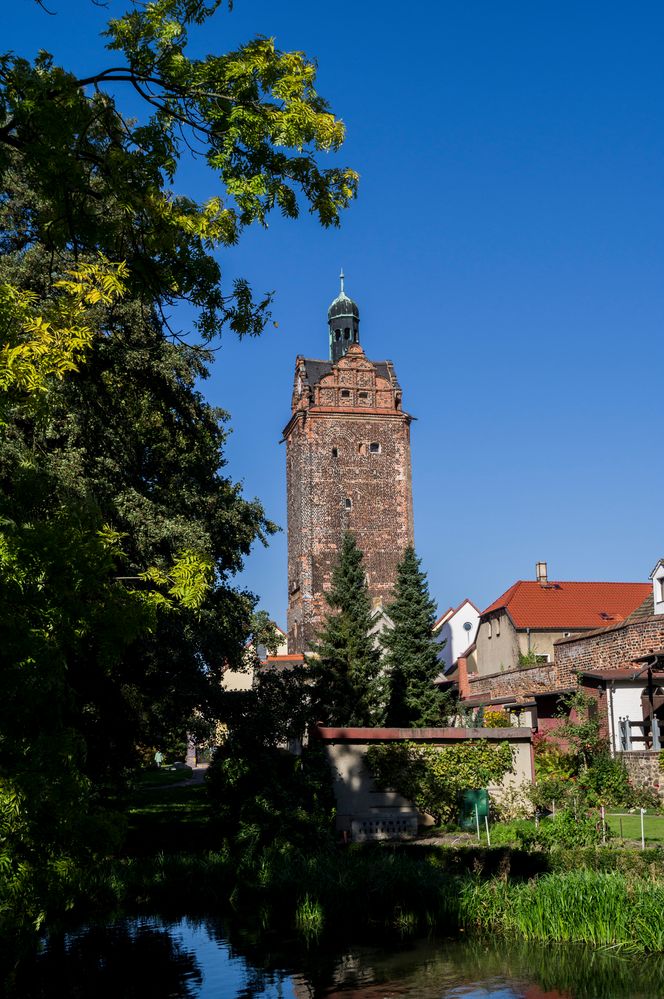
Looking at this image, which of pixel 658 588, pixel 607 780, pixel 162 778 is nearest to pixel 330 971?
pixel 607 780

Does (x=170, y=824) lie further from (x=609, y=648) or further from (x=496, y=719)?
(x=496, y=719)

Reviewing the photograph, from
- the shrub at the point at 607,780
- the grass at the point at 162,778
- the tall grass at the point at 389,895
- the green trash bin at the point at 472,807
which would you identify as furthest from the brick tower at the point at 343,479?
the tall grass at the point at 389,895

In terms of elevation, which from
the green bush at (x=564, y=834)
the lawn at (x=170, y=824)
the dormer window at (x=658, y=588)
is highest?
the dormer window at (x=658, y=588)

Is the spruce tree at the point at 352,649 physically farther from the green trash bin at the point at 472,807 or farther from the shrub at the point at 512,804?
the green trash bin at the point at 472,807

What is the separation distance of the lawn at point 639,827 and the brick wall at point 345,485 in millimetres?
46754

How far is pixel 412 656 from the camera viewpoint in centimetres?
4862

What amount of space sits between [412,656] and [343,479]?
24.3m

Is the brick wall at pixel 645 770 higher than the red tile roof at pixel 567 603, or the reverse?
the red tile roof at pixel 567 603

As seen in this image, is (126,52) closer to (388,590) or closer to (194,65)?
(194,65)

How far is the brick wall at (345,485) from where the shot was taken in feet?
227

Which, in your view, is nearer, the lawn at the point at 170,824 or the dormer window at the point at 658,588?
the lawn at the point at 170,824

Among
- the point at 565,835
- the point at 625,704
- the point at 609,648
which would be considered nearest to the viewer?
the point at 565,835

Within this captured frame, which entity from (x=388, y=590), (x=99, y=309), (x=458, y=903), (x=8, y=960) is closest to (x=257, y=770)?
(x=458, y=903)

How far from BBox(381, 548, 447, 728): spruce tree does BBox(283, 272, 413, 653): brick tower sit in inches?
652
